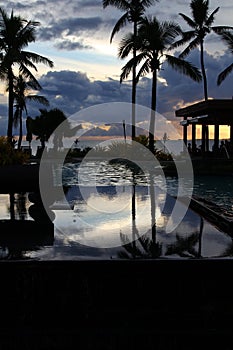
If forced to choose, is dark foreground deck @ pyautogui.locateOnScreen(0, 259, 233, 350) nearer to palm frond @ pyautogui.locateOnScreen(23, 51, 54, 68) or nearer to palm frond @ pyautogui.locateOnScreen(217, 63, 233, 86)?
palm frond @ pyautogui.locateOnScreen(23, 51, 54, 68)

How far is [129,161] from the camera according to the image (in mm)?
27156

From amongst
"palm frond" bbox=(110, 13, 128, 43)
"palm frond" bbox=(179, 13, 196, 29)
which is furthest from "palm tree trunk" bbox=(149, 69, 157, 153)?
"palm frond" bbox=(179, 13, 196, 29)

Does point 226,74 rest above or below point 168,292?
above

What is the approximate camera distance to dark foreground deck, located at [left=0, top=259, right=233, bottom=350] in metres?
4.27

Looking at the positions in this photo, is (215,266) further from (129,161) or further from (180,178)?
(129,161)

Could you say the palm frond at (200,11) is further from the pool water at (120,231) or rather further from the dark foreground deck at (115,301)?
the dark foreground deck at (115,301)

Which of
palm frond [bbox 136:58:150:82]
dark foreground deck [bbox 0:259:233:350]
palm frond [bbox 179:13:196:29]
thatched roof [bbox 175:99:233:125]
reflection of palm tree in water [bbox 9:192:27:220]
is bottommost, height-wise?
dark foreground deck [bbox 0:259:233:350]

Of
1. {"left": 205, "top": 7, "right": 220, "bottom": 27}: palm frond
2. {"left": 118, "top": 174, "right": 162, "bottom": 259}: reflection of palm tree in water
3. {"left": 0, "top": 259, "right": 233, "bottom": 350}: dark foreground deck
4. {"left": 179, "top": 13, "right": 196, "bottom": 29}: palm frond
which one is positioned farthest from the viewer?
{"left": 179, "top": 13, "right": 196, "bottom": 29}: palm frond

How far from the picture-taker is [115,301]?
4.49m

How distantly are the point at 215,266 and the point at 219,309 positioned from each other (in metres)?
0.42

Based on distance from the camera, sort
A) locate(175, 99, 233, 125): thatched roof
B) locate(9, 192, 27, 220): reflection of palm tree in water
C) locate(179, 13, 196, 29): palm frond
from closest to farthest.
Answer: locate(9, 192, 27, 220): reflection of palm tree in water, locate(175, 99, 233, 125): thatched roof, locate(179, 13, 196, 29): palm frond

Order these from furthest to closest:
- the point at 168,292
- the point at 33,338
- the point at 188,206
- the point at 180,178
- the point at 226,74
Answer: the point at 226,74 → the point at 180,178 → the point at 188,206 → the point at 168,292 → the point at 33,338

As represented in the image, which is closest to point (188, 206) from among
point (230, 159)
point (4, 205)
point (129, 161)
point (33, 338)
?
point (4, 205)

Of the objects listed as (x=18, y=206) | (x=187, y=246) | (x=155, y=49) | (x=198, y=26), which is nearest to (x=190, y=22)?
(x=198, y=26)
